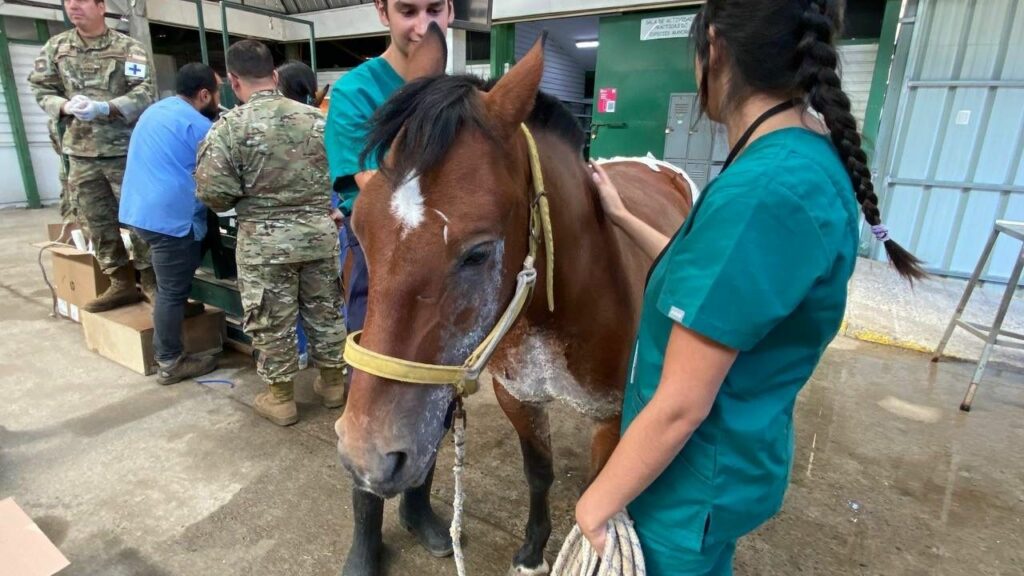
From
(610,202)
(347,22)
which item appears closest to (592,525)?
(610,202)

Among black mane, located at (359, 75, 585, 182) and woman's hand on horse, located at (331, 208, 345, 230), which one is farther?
woman's hand on horse, located at (331, 208, 345, 230)

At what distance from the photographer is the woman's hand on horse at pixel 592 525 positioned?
3.13 feet

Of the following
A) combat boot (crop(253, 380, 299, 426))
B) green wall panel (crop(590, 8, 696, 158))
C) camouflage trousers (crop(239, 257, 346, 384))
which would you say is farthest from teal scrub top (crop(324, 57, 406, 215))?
green wall panel (crop(590, 8, 696, 158))

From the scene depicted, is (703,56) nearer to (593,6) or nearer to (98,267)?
(98,267)

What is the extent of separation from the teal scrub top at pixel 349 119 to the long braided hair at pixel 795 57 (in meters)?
1.06

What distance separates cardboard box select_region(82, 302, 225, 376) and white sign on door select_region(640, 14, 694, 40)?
20.4ft

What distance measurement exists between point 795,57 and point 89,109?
4.61 m

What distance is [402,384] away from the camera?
1073 mm

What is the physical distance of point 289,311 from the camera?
122 inches

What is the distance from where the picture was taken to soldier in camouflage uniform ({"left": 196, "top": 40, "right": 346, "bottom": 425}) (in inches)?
113

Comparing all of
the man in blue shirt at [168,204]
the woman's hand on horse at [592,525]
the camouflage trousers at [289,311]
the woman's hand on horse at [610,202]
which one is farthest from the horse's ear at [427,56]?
the man in blue shirt at [168,204]

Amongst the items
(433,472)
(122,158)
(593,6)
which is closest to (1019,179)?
(593,6)

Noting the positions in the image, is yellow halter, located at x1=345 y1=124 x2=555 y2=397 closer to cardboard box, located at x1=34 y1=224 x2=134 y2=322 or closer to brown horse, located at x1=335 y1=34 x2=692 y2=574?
brown horse, located at x1=335 y1=34 x2=692 y2=574

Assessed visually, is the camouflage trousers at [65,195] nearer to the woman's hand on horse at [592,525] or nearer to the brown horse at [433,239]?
the brown horse at [433,239]
